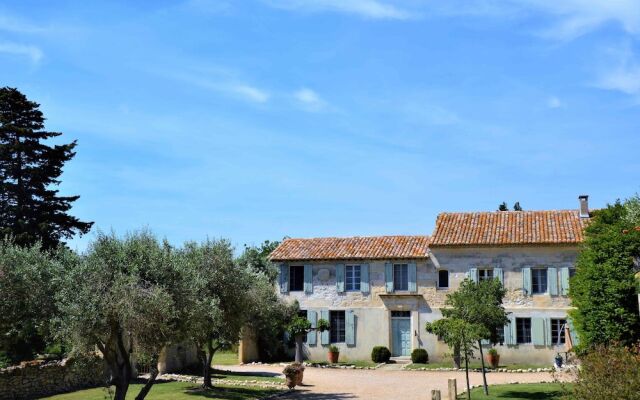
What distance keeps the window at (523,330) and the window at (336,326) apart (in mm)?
9240

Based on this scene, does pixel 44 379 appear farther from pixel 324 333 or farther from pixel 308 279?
pixel 308 279

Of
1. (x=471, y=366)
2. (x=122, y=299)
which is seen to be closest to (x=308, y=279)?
(x=471, y=366)

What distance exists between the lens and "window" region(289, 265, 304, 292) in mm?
38031

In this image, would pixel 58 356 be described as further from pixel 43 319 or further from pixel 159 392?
pixel 43 319

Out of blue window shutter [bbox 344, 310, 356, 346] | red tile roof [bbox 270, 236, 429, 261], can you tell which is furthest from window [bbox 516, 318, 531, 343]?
blue window shutter [bbox 344, 310, 356, 346]

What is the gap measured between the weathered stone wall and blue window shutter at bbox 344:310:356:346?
47.7 feet

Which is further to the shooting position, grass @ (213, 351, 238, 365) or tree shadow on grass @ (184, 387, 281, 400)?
grass @ (213, 351, 238, 365)

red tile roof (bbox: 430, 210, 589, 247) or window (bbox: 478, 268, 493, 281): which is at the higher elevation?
red tile roof (bbox: 430, 210, 589, 247)

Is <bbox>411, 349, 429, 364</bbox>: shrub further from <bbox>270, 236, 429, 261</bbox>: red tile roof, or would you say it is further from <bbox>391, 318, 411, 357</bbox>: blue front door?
<bbox>270, 236, 429, 261</bbox>: red tile roof

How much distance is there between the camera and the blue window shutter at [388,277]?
119 feet

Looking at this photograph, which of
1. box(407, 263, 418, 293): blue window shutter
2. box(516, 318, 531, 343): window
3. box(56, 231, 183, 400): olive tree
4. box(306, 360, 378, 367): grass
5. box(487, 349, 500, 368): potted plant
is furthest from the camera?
box(407, 263, 418, 293): blue window shutter

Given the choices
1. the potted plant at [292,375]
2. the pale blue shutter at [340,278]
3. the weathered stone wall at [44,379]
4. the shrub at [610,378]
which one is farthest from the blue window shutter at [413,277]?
the shrub at [610,378]

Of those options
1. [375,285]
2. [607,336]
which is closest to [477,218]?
[375,285]

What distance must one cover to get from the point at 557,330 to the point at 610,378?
22360mm
